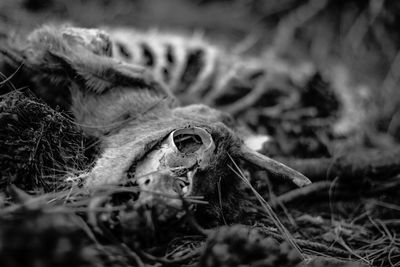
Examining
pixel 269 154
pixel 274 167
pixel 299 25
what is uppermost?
pixel 299 25

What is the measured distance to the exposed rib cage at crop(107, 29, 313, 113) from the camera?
260 centimetres

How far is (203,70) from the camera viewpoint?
8.96 ft

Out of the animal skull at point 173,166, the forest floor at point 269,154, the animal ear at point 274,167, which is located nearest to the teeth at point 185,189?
→ the animal skull at point 173,166

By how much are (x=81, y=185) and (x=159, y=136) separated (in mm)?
317

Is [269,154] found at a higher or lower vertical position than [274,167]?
lower

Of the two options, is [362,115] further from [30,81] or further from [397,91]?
[30,81]

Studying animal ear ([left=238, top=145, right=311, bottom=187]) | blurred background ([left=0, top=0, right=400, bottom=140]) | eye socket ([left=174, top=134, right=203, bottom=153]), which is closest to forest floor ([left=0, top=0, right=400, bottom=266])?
blurred background ([left=0, top=0, right=400, bottom=140])

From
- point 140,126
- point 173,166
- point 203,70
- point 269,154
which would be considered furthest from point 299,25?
point 173,166

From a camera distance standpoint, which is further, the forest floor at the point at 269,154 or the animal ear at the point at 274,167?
the animal ear at the point at 274,167

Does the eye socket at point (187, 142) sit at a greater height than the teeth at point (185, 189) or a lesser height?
Result: greater

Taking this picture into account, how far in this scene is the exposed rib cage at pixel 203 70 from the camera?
2598 mm

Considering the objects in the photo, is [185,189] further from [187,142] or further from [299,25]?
[299,25]

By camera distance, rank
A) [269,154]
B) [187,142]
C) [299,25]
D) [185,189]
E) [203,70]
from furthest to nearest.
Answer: [299,25] → [203,70] → [269,154] → [187,142] → [185,189]

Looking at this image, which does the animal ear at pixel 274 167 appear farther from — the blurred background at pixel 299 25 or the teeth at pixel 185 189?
the blurred background at pixel 299 25
